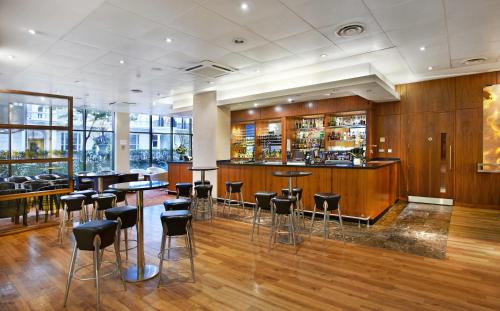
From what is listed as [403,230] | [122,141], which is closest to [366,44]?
[403,230]

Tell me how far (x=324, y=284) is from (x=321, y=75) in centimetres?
467

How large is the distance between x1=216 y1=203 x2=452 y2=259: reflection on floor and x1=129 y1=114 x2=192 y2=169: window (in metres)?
6.83

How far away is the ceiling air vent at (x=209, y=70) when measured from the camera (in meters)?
5.93

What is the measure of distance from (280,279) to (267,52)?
152 inches

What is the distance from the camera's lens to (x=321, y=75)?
6387 mm

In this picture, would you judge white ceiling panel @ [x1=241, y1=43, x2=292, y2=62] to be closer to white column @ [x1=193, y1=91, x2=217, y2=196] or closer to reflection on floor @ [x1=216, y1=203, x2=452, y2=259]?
white column @ [x1=193, y1=91, x2=217, y2=196]

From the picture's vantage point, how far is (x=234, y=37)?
453 centimetres

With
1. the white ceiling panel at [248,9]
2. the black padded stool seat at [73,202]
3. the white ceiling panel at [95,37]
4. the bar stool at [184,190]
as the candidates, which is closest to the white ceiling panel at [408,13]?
the white ceiling panel at [248,9]

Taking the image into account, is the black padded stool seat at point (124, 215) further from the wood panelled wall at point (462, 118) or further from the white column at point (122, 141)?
the white column at point (122, 141)

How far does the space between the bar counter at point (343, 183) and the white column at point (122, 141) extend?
249 inches

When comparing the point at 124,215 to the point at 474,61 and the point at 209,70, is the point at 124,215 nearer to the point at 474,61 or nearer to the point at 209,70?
the point at 209,70

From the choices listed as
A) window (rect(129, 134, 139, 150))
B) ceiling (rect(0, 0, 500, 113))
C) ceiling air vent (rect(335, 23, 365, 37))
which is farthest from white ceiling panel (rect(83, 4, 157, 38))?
window (rect(129, 134, 139, 150))

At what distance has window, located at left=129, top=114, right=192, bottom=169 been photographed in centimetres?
1213

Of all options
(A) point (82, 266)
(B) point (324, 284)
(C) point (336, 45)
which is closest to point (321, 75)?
→ (C) point (336, 45)
